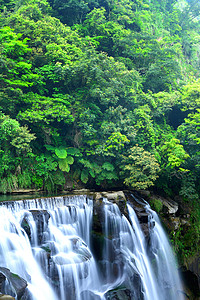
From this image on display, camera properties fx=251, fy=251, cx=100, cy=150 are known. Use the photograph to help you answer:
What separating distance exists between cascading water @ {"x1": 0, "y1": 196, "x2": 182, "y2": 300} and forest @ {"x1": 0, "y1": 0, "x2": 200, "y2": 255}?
2.52m

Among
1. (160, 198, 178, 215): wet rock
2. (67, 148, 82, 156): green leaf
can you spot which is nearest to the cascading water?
(160, 198, 178, 215): wet rock

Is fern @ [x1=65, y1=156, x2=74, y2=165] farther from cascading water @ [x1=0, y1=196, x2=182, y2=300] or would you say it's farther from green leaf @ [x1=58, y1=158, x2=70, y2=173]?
cascading water @ [x1=0, y1=196, x2=182, y2=300]

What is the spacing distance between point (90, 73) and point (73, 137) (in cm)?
388

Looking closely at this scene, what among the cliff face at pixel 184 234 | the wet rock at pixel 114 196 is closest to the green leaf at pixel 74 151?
the wet rock at pixel 114 196

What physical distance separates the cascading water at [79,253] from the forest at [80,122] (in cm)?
252

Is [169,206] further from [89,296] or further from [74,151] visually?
[89,296]

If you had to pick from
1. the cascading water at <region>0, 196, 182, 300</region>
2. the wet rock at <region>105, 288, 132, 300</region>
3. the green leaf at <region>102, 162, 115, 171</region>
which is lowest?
the wet rock at <region>105, 288, 132, 300</region>

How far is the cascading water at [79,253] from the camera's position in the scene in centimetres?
809

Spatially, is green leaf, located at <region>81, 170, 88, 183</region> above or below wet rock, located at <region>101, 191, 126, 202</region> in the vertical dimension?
above

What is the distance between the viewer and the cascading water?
809 centimetres

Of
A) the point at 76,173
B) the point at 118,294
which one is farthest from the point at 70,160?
the point at 118,294

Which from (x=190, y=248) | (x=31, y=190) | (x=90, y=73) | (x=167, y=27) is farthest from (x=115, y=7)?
(x=190, y=248)

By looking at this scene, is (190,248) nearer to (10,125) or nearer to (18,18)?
(10,125)

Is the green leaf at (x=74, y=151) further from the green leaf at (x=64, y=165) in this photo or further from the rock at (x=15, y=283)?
the rock at (x=15, y=283)
